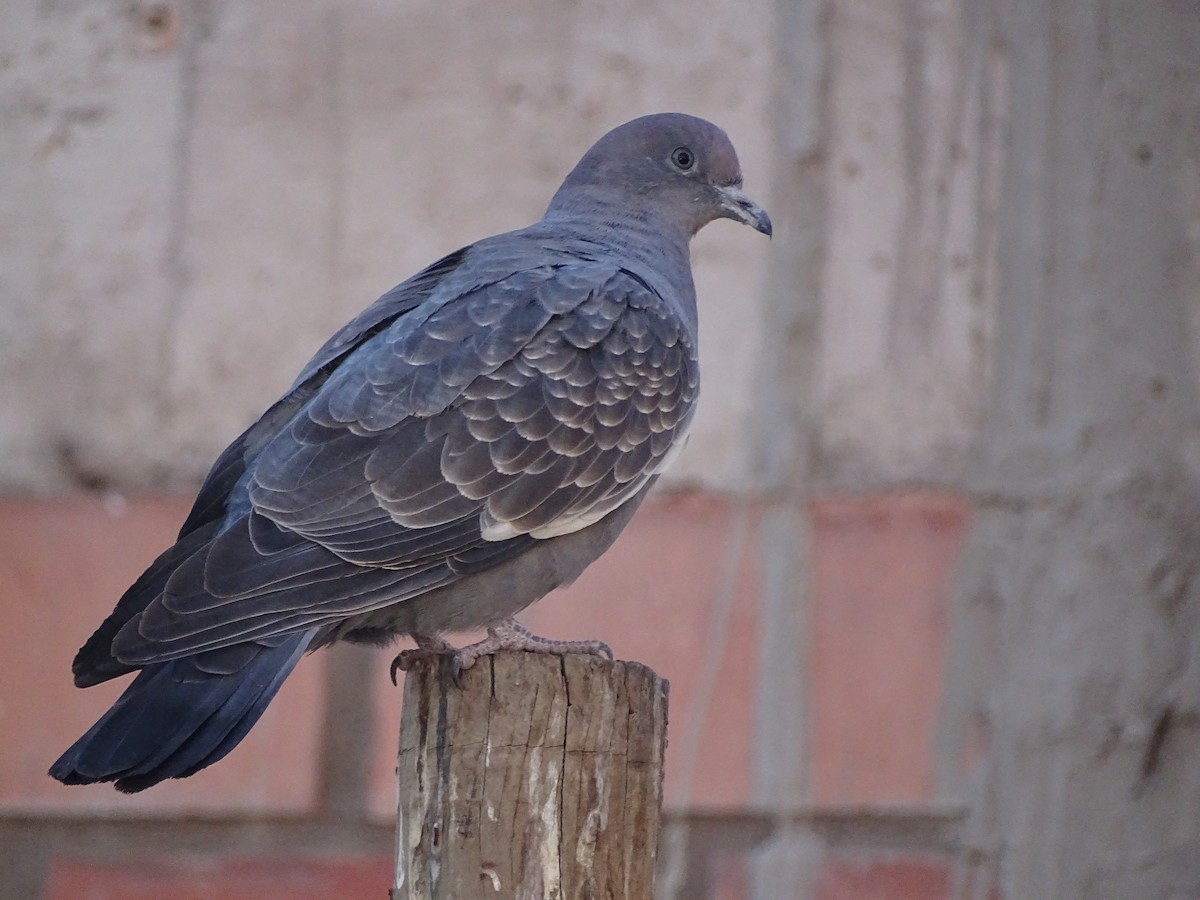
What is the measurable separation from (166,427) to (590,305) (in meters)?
1.03

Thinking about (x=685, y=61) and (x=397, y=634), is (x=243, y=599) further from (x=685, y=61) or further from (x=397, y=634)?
(x=685, y=61)

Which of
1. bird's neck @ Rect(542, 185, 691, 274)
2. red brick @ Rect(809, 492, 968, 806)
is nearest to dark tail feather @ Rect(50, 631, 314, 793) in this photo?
bird's neck @ Rect(542, 185, 691, 274)

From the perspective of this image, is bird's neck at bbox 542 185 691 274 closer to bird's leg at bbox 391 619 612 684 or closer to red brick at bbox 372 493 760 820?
red brick at bbox 372 493 760 820

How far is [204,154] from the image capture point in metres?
3.62

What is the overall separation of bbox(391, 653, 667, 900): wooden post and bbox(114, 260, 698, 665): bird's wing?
286 millimetres

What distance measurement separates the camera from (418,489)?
273cm

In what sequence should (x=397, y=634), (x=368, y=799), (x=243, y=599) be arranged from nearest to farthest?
(x=243, y=599), (x=397, y=634), (x=368, y=799)

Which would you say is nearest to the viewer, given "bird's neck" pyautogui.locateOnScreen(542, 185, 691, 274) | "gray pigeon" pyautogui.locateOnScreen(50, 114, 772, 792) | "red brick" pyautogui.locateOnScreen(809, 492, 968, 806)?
"gray pigeon" pyautogui.locateOnScreen(50, 114, 772, 792)

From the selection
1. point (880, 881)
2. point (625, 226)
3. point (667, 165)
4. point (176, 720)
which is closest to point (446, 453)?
point (176, 720)

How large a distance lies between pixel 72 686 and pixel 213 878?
47 cm

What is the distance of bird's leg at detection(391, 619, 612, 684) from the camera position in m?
2.54

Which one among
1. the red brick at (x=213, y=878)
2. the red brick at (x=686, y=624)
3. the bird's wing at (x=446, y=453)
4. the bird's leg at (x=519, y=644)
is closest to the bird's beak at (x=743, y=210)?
the bird's wing at (x=446, y=453)

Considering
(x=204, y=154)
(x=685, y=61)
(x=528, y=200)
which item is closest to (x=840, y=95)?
(x=685, y=61)

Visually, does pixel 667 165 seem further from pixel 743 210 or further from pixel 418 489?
pixel 418 489
